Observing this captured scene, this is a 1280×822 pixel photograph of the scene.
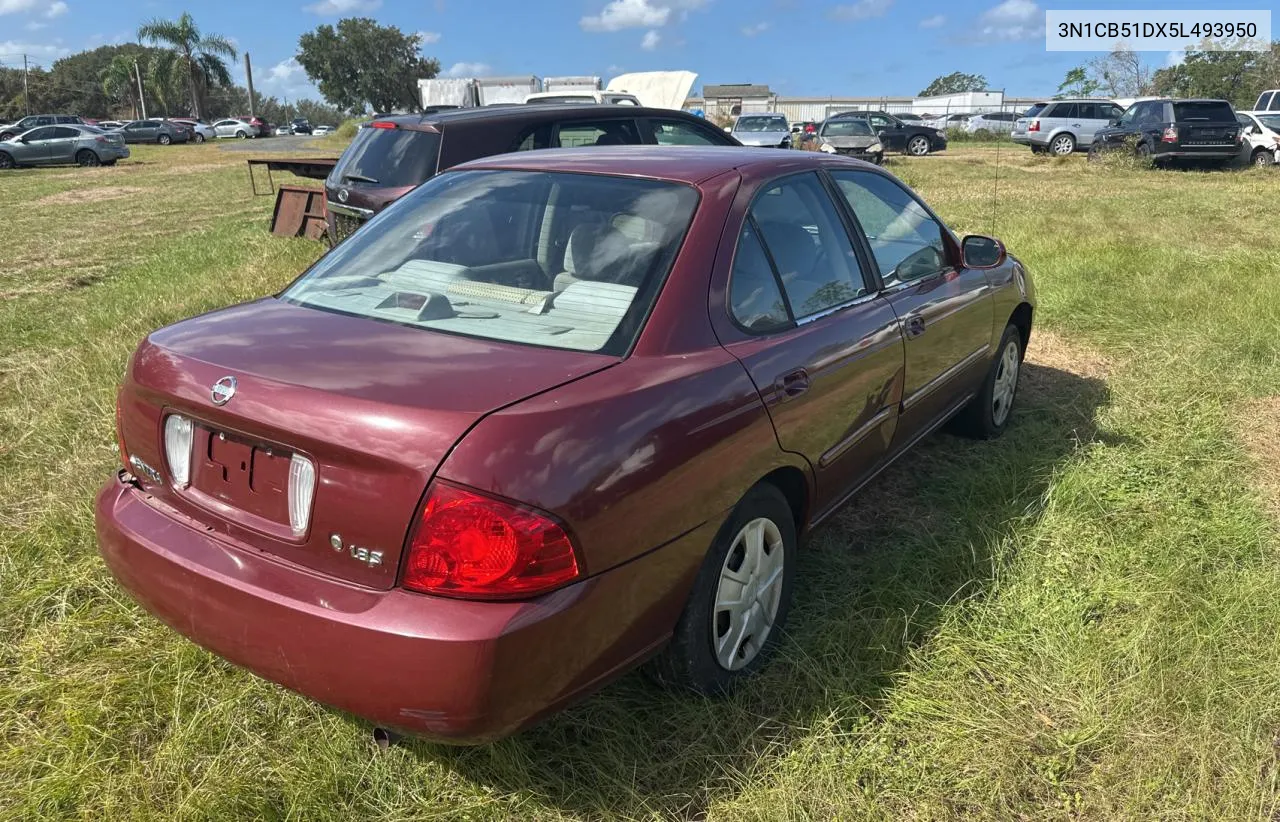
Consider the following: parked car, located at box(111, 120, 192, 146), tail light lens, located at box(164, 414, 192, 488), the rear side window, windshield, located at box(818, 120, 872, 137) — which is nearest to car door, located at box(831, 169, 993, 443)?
tail light lens, located at box(164, 414, 192, 488)

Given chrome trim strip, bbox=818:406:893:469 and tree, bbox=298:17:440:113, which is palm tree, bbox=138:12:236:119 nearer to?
tree, bbox=298:17:440:113

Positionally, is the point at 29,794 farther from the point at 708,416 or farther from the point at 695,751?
the point at 708,416

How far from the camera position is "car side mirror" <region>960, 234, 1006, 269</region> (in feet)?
12.6

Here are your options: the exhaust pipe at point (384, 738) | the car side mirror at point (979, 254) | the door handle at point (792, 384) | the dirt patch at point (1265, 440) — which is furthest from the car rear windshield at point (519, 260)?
the dirt patch at point (1265, 440)

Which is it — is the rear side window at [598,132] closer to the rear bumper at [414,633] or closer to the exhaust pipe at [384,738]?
the rear bumper at [414,633]

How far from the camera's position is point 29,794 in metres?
2.16

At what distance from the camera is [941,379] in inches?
145

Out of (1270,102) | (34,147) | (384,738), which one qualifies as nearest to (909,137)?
(1270,102)

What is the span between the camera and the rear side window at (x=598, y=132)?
7051mm

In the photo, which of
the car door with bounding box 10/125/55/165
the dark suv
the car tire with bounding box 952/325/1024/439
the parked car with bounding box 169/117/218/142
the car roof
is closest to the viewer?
the car roof

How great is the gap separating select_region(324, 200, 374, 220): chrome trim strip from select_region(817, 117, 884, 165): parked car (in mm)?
17313

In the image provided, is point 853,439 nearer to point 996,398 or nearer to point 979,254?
point 979,254

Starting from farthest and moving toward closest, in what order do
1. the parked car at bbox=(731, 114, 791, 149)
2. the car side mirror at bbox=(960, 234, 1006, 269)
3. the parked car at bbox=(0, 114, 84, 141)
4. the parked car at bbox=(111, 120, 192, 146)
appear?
the parked car at bbox=(111, 120, 192, 146) < the parked car at bbox=(0, 114, 84, 141) < the parked car at bbox=(731, 114, 791, 149) < the car side mirror at bbox=(960, 234, 1006, 269)

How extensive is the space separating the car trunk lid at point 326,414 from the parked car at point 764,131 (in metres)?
21.4
